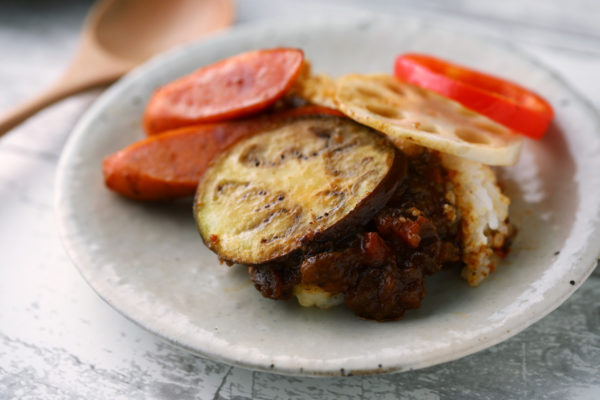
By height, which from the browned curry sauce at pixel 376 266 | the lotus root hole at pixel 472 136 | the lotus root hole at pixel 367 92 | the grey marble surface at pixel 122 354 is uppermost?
the lotus root hole at pixel 367 92

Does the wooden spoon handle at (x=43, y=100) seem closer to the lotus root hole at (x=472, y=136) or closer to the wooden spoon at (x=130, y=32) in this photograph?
the wooden spoon at (x=130, y=32)

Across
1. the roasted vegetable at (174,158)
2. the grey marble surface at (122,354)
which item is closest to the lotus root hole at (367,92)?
the roasted vegetable at (174,158)

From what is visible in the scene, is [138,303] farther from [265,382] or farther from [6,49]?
[6,49]

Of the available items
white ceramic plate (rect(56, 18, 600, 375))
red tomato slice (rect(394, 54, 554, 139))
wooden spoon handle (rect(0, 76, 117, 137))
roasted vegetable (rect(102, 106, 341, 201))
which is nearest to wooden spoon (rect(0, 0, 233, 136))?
wooden spoon handle (rect(0, 76, 117, 137))

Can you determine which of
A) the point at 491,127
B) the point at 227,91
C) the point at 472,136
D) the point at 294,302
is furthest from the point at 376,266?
the point at 227,91

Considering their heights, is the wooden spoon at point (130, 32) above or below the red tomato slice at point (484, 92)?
below

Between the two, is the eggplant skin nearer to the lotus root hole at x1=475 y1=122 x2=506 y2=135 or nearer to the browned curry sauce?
the browned curry sauce
